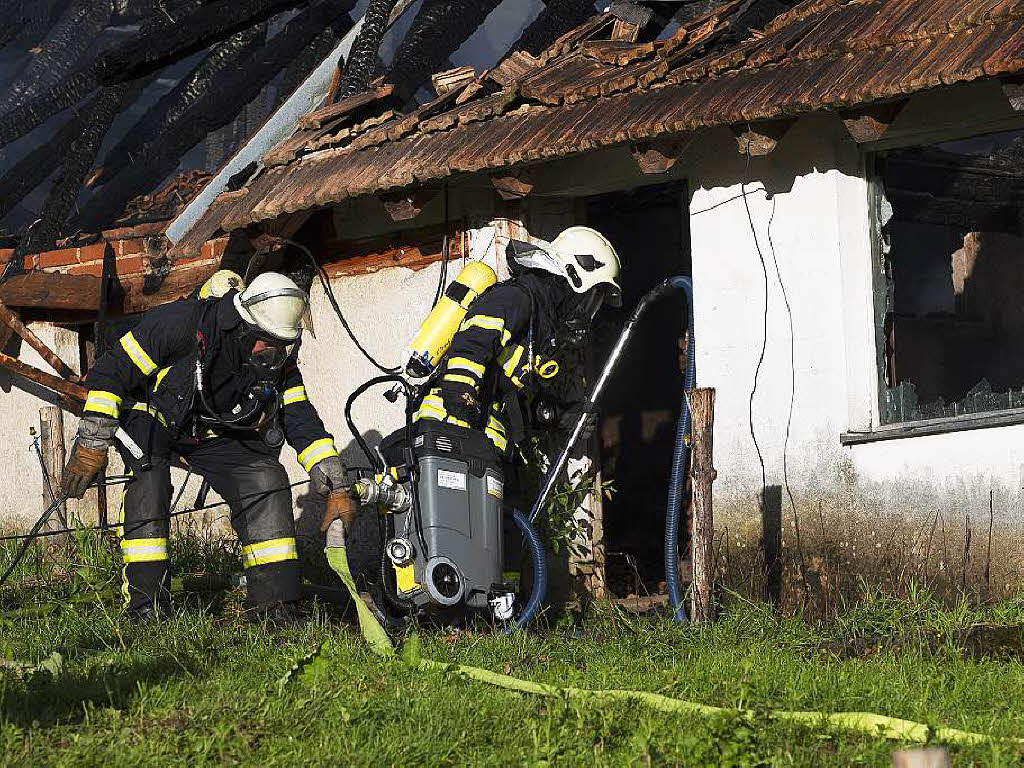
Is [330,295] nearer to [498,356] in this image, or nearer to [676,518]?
[498,356]

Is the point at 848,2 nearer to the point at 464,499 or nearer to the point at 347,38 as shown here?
the point at 464,499

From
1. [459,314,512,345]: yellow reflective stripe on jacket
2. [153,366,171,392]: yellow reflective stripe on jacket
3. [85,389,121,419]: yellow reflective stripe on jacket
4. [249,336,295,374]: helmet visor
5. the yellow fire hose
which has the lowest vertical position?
the yellow fire hose

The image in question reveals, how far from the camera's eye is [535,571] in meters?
7.29

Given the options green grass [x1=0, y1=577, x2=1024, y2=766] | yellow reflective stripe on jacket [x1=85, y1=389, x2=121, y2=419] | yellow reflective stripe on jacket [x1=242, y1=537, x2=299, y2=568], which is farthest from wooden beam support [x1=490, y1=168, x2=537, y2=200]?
green grass [x1=0, y1=577, x2=1024, y2=766]

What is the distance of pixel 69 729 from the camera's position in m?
4.75

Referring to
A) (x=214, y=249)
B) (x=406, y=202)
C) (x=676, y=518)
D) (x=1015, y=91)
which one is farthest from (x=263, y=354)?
(x=1015, y=91)

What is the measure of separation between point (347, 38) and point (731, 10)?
3436 mm

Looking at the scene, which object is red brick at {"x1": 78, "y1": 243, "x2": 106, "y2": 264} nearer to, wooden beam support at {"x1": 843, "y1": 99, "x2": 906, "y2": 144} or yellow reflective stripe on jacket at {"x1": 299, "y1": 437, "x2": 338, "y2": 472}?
yellow reflective stripe on jacket at {"x1": 299, "y1": 437, "x2": 338, "y2": 472}

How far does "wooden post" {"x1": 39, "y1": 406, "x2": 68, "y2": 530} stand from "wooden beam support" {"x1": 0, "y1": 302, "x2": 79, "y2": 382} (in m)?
0.32

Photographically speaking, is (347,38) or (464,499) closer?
(464,499)

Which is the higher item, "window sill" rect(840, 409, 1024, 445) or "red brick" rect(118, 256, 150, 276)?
"red brick" rect(118, 256, 150, 276)

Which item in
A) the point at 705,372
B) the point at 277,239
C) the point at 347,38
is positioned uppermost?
the point at 347,38

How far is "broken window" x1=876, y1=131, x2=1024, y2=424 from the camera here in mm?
7367

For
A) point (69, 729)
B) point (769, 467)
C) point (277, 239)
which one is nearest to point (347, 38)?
point (277, 239)
